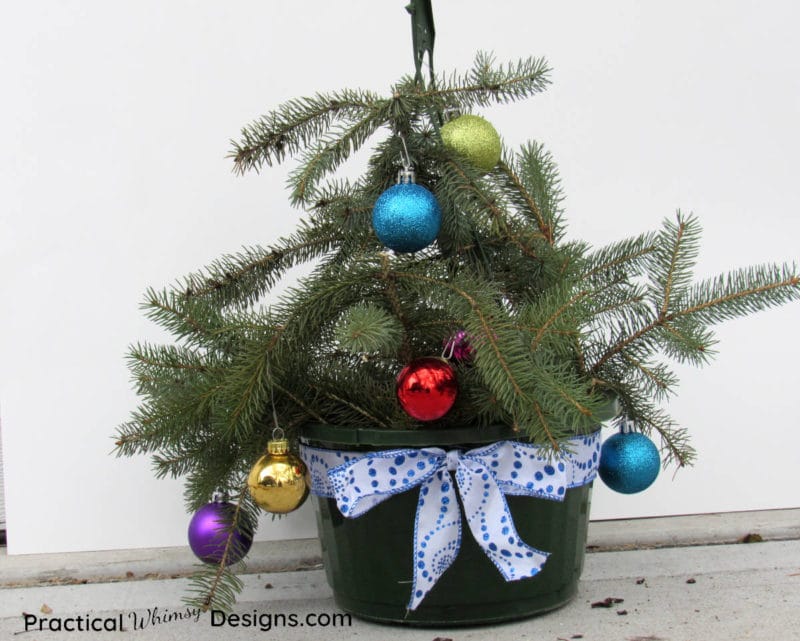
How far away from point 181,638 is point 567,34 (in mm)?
947

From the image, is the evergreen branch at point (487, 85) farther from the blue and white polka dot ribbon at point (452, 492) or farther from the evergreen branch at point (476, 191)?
the blue and white polka dot ribbon at point (452, 492)

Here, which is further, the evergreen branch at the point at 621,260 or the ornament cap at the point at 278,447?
the evergreen branch at the point at 621,260

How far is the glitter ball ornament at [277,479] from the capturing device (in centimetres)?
91

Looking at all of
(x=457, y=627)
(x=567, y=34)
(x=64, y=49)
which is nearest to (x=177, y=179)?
(x=64, y=49)

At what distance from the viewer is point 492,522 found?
89cm

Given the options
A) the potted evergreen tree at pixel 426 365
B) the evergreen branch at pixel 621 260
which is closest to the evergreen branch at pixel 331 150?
the potted evergreen tree at pixel 426 365

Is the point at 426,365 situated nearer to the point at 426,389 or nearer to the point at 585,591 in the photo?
the point at 426,389

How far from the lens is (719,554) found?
123 centimetres

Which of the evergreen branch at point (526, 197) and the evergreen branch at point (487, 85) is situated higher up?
the evergreen branch at point (487, 85)

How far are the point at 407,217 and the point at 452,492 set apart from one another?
0.27 metres

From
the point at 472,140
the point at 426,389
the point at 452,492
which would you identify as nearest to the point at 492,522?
the point at 452,492

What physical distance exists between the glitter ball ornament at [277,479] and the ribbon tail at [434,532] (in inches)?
4.8

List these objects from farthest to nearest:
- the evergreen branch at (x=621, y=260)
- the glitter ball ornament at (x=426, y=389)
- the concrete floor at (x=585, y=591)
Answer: the evergreen branch at (x=621, y=260) < the concrete floor at (x=585, y=591) < the glitter ball ornament at (x=426, y=389)

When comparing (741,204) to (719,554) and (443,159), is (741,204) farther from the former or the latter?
(443,159)
